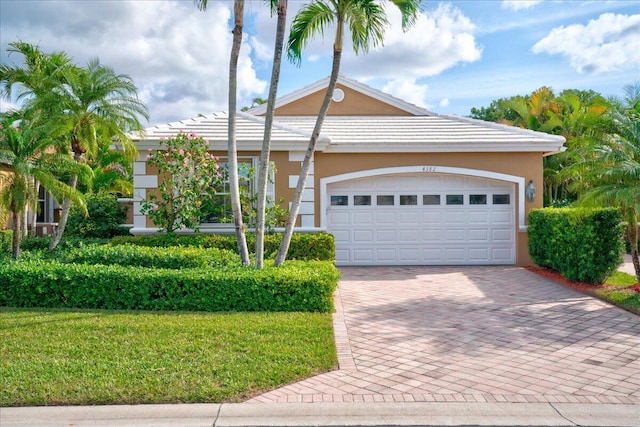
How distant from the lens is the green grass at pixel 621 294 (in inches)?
382

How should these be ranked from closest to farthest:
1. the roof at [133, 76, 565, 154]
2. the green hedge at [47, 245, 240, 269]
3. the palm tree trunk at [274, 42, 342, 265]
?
the palm tree trunk at [274, 42, 342, 265] < the green hedge at [47, 245, 240, 269] < the roof at [133, 76, 565, 154]

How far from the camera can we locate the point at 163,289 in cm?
888

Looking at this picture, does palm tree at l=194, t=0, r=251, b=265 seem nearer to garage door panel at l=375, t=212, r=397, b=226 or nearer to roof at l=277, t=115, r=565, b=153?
roof at l=277, t=115, r=565, b=153

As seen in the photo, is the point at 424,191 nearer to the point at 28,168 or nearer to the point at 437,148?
the point at 437,148

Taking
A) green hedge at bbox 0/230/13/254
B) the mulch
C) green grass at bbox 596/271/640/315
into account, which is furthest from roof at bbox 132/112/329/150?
green grass at bbox 596/271/640/315

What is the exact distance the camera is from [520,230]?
1483 cm

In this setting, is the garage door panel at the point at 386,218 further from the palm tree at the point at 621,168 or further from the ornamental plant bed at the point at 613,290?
the palm tree at the point at 621,168

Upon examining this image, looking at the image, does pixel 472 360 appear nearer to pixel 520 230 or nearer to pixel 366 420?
pixel 366 420

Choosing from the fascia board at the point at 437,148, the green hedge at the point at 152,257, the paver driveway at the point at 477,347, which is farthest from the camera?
the fascia board at the point at 437,148

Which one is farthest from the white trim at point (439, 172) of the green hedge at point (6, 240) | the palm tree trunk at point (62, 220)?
the green hedge at point (6, 240)

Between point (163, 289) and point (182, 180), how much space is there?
14.6ft

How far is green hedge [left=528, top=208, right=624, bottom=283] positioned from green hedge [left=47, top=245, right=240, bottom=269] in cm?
690

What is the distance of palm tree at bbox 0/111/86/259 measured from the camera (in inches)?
426

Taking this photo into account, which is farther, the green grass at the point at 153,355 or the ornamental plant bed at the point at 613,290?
the ornamental plant bed at the point at 613,290
